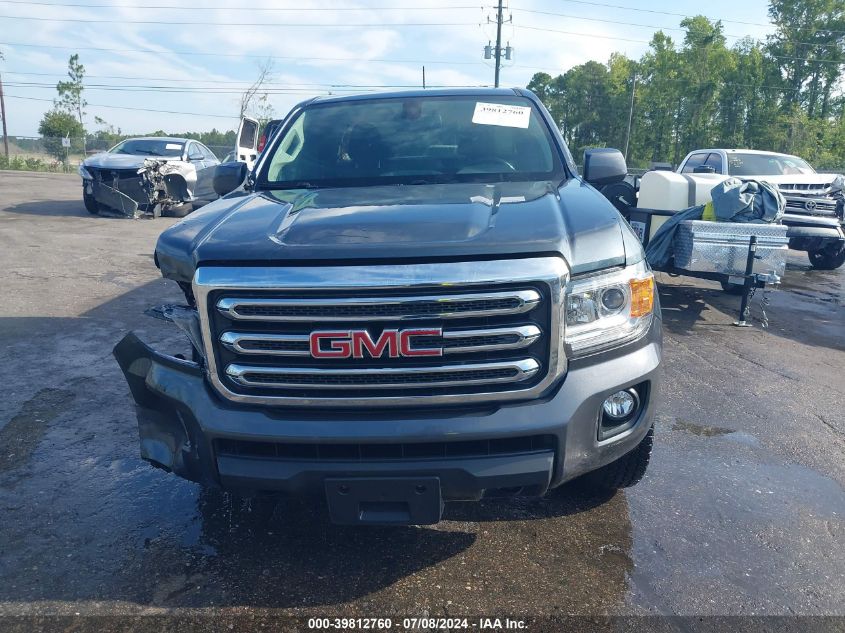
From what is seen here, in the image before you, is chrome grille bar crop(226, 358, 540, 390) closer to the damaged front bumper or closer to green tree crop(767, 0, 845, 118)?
the damaged front bumper

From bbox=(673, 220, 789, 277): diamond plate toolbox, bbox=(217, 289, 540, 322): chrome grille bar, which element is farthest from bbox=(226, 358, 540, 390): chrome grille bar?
bbox=(673, 220, 789, 277): diamond plate toolbox

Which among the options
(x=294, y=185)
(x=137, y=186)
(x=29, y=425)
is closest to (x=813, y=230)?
(x=294, y=185)

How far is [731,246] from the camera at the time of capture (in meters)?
6.35

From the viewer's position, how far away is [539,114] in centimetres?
392

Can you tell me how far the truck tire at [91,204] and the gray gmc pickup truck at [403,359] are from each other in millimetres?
12996

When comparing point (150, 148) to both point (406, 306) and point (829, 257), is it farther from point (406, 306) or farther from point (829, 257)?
point (406, 306)

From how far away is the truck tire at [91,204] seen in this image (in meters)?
13.9

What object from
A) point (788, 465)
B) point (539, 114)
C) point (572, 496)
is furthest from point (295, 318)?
point (788, 465)

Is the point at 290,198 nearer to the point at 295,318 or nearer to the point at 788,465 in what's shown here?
the point at 295,318

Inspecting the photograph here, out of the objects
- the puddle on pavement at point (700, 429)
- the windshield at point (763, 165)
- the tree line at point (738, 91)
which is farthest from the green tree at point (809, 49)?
the puddle on pavement at point (700, 429)

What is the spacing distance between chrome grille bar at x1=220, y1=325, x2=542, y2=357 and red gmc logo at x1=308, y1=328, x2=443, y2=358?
31 millimetres

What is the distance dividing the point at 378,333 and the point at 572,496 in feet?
4.88

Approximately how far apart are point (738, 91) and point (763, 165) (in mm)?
61878

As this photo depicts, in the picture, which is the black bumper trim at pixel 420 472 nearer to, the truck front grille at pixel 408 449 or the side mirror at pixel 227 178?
the truck front grille at pixel 408 449
